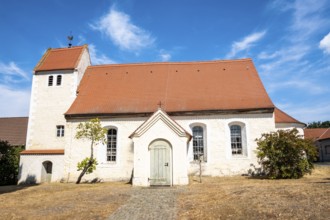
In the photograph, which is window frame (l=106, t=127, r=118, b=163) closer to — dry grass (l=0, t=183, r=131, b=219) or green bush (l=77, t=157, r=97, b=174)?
green bush (l=77, t=157, r=97, b=174)

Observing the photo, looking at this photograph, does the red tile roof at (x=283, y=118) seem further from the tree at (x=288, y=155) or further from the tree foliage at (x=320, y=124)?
the tree foliage at (x=320, y=124)

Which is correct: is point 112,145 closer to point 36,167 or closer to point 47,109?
point 36,167

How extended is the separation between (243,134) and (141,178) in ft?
25.3

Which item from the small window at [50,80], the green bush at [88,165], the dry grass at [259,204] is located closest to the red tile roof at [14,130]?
the small window at [50,80]

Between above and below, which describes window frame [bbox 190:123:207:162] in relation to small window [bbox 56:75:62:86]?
below

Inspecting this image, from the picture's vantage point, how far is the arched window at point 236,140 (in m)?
18.2

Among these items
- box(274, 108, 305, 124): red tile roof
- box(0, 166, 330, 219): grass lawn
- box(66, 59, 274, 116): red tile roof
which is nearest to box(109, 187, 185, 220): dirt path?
box(0, 166, 330, 219): grass lawn

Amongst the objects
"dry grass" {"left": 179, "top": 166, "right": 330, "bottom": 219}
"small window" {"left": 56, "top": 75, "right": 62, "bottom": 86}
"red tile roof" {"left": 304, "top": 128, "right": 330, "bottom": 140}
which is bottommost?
"dry grass" {"left": 179, "top": 166, "right": 330, "bottom": 219}

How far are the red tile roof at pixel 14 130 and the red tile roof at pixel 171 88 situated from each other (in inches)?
669

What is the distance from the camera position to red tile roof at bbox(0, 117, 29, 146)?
33.6 m

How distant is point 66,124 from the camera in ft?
63.6

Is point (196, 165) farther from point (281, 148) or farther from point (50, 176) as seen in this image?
point (50, 176)

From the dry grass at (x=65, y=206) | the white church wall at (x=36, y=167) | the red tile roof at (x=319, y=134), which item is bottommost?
the dry grass at (x=65, y=206)

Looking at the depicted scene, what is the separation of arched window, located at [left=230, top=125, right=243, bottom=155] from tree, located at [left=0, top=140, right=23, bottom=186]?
55.3 feet
